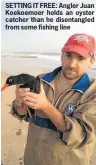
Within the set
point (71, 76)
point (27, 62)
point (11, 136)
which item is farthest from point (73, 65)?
point (11, 136)

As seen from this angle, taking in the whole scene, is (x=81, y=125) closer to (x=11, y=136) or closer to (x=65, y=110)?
(x=65, y=110)

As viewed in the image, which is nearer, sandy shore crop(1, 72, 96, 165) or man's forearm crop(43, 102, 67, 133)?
man's forearm crop(43, 102, 67, 133)

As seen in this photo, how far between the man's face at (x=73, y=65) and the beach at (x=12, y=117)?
3.7 inches

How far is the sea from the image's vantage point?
0.79 meters

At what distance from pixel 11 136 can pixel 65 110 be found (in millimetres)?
289

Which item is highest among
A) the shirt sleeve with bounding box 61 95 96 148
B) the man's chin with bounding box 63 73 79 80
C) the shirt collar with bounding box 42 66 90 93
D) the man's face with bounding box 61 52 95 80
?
the man's face with bounding box 61 52 95 80

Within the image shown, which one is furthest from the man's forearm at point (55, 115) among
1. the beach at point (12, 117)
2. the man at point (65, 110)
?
the beach at point (12, 117)

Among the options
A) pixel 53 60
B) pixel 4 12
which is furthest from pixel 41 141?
pixel 4 12

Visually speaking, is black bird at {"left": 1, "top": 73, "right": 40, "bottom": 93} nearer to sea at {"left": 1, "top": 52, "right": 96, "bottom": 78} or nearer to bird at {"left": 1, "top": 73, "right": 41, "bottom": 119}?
bird at {"left": 1, "top": 73, "right": 41, "bottom": 119}

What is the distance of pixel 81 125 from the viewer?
621mm

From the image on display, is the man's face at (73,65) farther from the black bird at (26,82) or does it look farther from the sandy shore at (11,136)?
the sandy shore at (11,136)

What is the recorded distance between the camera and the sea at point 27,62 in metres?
0.79

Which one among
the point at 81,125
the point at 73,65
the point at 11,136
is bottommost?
the point at 11,136

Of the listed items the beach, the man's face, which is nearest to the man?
Result: the man's face
